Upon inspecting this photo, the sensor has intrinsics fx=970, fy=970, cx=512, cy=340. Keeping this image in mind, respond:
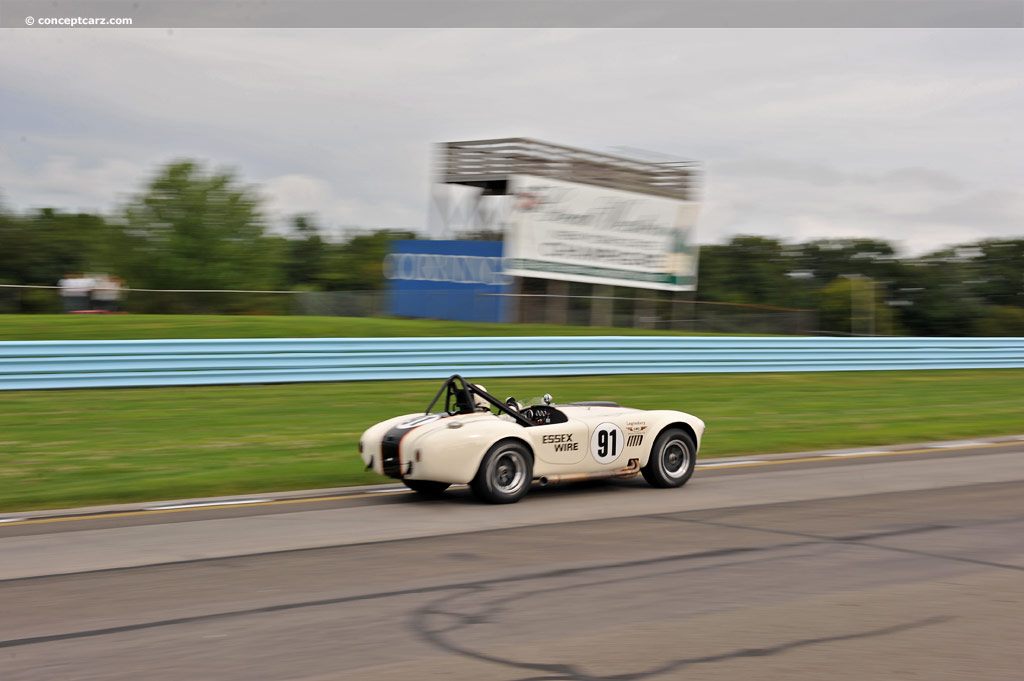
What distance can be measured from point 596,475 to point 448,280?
23.4 metres

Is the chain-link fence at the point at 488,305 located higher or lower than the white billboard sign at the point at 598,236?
lower

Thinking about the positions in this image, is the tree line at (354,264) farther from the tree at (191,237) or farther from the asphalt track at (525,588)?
the asphalt track at (525,588)

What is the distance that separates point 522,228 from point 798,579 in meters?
25.2

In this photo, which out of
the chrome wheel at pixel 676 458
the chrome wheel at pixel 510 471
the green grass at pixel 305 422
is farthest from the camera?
the green grass at pixel 305 422

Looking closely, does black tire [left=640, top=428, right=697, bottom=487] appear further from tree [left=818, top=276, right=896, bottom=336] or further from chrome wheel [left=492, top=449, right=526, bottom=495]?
tree [left=818, top=276, right=896, bottom=336]

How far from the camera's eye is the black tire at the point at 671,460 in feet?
29.6

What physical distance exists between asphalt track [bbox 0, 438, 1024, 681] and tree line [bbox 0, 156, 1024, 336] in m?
37.3

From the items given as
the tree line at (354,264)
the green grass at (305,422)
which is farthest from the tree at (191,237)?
the green grass at (305,422)

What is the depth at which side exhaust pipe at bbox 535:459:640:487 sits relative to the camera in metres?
8.54

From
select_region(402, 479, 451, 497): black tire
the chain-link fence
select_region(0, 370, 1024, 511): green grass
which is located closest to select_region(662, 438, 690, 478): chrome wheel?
select_region(402, 479, 451, 497): black tire

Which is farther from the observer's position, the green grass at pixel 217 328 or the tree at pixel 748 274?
the tree at pixel 748 274

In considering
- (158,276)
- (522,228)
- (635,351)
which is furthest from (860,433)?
(158,276)

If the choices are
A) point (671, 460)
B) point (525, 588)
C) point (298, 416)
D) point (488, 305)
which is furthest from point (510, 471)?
point (488, 305)

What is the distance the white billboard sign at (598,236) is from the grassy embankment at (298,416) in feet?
25.9
